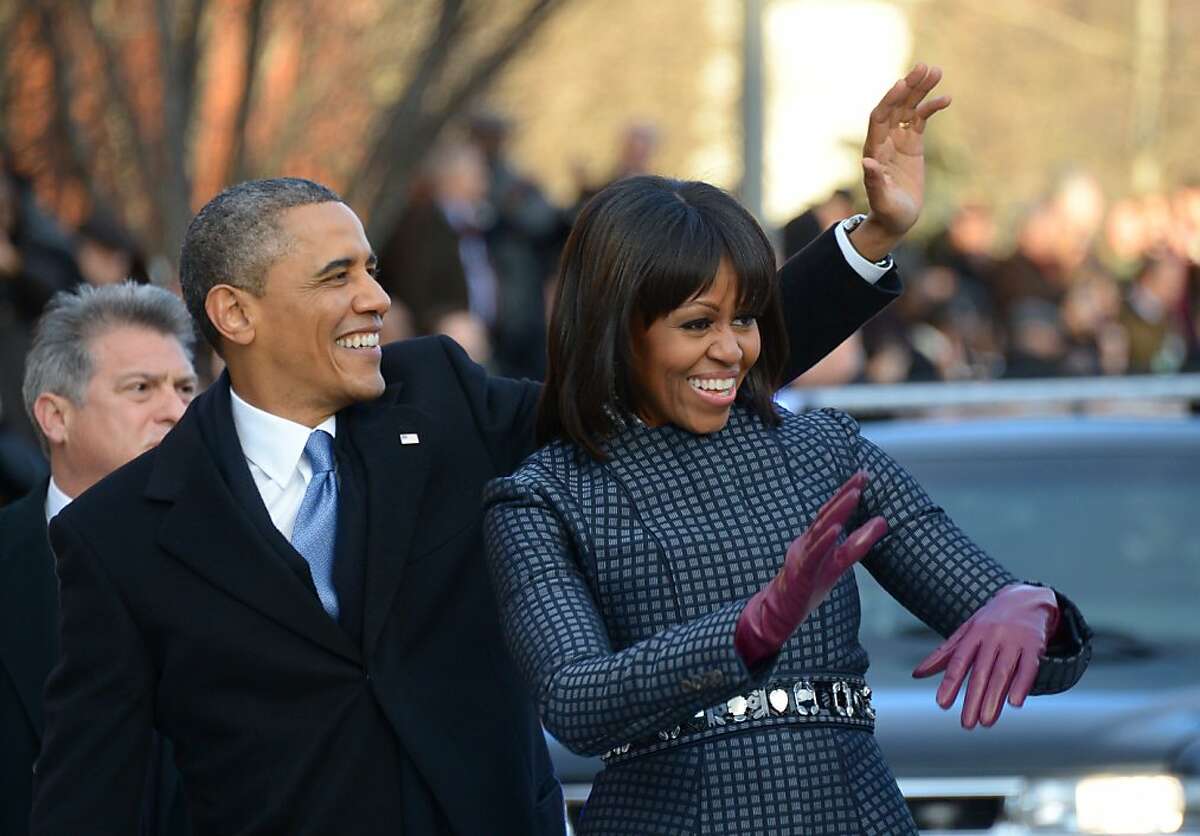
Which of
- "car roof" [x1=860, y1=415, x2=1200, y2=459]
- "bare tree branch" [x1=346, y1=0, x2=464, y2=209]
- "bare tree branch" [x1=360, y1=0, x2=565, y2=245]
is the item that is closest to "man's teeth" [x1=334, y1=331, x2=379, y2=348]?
"car roof" [x1=860, y1=415, x2=1200, y2=459]

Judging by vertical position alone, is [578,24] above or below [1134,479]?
above

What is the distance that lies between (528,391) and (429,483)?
244mm

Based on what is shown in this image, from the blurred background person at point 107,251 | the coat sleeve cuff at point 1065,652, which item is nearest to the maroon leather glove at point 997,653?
the coat sleeve cuff at point 1065,652

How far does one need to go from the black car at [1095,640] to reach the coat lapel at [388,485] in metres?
1.83

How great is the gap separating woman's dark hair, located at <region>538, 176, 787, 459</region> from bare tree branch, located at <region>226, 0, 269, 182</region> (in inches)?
219

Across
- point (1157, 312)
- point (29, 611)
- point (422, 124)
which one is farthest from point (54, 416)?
point (1157, 312)

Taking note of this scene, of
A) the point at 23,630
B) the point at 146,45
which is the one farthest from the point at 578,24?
the point at 23,630

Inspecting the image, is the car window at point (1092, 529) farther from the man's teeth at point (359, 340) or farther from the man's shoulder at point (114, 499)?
the man's shoulder at point (114, 499)

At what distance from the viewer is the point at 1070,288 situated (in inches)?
589

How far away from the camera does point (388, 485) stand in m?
3.70

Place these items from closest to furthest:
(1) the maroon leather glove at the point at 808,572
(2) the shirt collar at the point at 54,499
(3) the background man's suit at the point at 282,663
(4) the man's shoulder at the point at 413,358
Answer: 1. (1) the maroon leather glove at the point at 808,572
2. (3) the background man's suit at the point at 282,663
3. (4) the man's shoulder at the point at 413,358
4. (2) the shirt collar at the point at 54,499

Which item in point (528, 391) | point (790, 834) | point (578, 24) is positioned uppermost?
point (578, 24)

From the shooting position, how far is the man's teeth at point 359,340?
12.3ft

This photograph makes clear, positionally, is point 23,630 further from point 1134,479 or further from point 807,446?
point 1134,479
